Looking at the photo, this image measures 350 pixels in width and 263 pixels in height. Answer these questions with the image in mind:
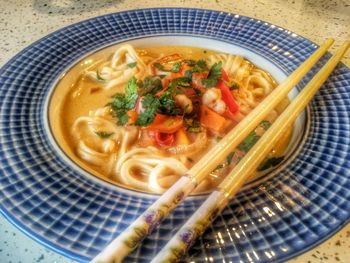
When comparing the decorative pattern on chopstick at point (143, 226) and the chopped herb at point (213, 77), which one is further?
the chopped herb at point (213, 77)

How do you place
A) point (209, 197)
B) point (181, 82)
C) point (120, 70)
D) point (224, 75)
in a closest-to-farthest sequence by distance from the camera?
point (209, 197) → point (181, 82) → point (224, 75) → point (120, 70)

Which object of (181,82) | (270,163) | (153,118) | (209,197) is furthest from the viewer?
(181,82)

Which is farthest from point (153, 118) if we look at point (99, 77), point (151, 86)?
point (99, 77)

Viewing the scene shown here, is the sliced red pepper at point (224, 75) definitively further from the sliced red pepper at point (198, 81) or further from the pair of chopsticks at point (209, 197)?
the pair of chopsticks at point (209, 197)

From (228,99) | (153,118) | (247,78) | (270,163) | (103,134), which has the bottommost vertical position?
(103,134)

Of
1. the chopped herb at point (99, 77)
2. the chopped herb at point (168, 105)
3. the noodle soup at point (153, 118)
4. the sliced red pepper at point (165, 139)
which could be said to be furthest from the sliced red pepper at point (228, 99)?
the chopped herb at point (99, 77)

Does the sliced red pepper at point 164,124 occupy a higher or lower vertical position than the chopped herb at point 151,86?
lower

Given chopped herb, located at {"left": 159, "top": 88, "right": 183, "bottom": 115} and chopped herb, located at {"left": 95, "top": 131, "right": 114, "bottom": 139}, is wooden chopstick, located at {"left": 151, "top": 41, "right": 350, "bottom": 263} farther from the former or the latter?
chopped herb, located at {"left": 95, "top": 131, "right": 114, "bottom": 139}

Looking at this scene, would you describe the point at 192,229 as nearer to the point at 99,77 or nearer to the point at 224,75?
the point at 224,75
